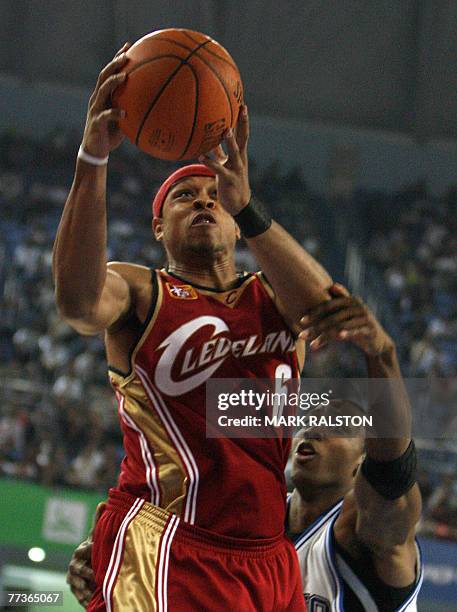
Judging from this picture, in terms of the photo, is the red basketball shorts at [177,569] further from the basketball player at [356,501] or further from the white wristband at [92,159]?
the white wristband at [92,159]

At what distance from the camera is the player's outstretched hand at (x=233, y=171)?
268 centimetres

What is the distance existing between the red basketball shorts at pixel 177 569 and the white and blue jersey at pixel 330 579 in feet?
1.62

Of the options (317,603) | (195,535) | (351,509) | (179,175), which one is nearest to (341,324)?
(195,535)

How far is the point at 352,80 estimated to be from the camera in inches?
616

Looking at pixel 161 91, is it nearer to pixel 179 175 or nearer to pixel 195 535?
pixel 179 175

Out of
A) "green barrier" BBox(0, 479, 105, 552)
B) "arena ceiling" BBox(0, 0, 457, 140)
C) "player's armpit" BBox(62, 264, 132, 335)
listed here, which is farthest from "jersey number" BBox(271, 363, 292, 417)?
"arena ceiling" BBox(0, 0, 457, 140)

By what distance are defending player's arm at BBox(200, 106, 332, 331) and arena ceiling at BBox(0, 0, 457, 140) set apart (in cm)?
1266

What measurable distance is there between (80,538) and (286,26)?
31.1 ft

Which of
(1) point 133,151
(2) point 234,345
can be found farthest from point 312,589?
(1) point 133,151

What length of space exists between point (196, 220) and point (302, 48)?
12765mm

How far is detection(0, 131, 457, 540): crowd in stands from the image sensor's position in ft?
31.1

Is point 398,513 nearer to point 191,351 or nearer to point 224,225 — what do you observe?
point 191,351

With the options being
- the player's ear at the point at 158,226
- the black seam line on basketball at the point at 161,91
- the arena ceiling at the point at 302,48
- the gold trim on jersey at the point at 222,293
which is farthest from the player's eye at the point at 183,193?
the arena ceiling at the point at 302,48

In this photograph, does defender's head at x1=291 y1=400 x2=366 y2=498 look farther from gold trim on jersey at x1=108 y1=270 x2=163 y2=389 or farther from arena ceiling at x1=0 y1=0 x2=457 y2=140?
arena ceiling at x1=0 y1=0 x2=457 y2=140
